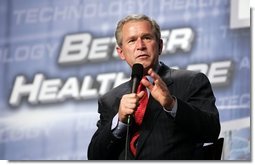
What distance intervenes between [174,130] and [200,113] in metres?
0.22

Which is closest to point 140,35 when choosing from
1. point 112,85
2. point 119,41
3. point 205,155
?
point 119,41

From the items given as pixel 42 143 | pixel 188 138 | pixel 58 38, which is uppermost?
pixel 58 38

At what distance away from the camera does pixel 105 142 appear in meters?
3.10

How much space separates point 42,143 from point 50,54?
22.1 inches

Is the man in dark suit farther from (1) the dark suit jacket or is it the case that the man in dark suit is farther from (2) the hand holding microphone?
(2) the hand holding microphone

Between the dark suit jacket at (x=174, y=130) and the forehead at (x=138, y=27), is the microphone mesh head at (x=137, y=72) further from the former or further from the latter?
the forehead at (x=138, y=27)

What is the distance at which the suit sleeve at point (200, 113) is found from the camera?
116 inches

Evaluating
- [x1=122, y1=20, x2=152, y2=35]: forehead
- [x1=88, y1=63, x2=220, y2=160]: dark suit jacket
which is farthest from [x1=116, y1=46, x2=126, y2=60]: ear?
[x1=88, y1=63, x2=220, y2=160]: dark suit jacket

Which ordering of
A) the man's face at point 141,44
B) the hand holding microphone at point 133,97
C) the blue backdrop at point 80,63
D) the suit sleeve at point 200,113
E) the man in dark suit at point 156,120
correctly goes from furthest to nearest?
the blue backdrop at point 80,63 → the man's face at point 141,44 → the man in dark suit at point 156,120 → the suit sleeve at point 200,113 → the hand holding microphone at point 133,97

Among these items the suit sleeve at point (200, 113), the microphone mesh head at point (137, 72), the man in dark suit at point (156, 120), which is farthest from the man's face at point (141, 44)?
the microphone mesh head at point (137, 72)

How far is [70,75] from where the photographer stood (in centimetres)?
373

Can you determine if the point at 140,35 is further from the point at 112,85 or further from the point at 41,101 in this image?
the point at 41,101

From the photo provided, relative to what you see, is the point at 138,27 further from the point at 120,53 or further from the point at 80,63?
the point at 80,63

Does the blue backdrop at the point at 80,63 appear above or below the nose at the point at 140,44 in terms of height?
below
